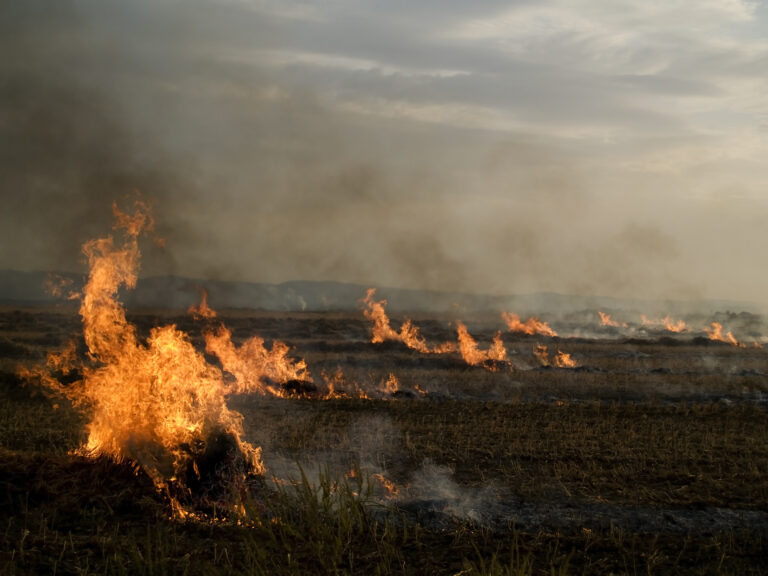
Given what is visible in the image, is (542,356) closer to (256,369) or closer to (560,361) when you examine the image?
(560,361)

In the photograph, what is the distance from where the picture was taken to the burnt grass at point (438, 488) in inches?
360

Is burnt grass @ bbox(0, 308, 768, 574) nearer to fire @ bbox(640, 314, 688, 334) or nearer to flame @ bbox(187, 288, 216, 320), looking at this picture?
flame @ bbox(187, 288, 216, 320)

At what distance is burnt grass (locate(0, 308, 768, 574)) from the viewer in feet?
30.0

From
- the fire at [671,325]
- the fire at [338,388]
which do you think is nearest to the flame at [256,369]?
the fire at [338,388]

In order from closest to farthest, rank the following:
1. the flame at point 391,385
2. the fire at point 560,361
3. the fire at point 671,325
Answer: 1. the flame at point 391,385
2. the fire at point 560,361
3. the fire at point 671,325

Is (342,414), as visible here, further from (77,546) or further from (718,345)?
(718,345)

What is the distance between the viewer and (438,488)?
A: 43.2 ft

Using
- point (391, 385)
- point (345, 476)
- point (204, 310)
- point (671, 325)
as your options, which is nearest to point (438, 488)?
point (345, 476)

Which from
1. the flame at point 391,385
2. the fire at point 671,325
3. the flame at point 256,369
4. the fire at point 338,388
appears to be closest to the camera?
the fire at point 338,388

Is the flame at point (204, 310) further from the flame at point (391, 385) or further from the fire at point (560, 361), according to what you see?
the fire at point (560, 361)

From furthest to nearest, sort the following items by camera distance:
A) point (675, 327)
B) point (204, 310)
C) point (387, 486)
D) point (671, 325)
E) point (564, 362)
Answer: point (675, 327) < point (671, 325) < point (204, 310) < point (564, 362) < point (387, 486)

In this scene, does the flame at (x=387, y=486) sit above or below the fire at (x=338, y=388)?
above

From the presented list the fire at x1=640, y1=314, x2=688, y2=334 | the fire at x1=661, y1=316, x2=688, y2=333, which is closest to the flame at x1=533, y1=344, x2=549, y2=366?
the fire at x1=640, y1=314, x2=688, y2=334

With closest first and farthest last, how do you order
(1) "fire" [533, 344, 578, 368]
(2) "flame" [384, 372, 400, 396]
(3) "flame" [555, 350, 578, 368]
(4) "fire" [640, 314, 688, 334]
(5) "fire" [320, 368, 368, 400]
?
(5) "fire" [320, 368, 368, 400]
(2) "flame" [384, 372, 400, 396]
(3) "flame" [555, 350, 578, 368]
(1) "fire" [533, 344, 578, 368]
(4) "fire" [640, 314, 688, 334]
